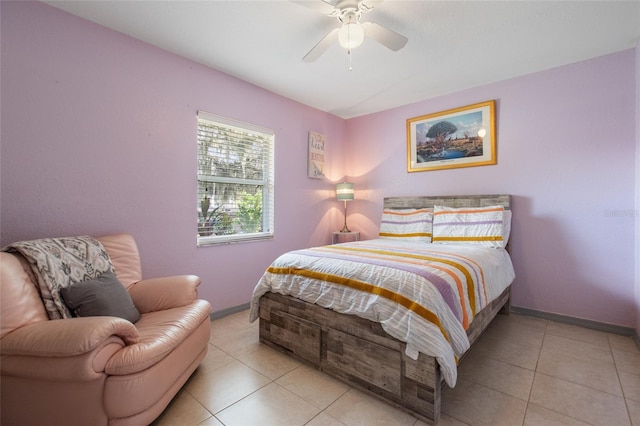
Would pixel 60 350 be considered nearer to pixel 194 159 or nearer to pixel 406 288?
pixel 406 288

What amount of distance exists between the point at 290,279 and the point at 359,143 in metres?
2.83

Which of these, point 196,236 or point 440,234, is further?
point 440,234

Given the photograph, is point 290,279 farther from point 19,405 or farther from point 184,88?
point 184,88

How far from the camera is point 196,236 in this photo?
8.93 ft

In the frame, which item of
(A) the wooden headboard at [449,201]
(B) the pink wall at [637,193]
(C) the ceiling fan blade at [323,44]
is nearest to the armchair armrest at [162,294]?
(C) the ceiling fan blade at [323,44]

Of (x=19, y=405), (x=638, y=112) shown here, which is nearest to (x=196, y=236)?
(x=19, y=405)

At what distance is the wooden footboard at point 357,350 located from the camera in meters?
1.46

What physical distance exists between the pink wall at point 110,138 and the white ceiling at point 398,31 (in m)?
0.19

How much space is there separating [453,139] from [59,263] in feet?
12.4

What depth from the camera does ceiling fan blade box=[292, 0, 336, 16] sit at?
5.98 ft

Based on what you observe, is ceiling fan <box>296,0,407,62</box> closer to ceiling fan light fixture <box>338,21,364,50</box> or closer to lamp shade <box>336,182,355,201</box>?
ceiling fan light fixture <box>338,21,364,50</box>

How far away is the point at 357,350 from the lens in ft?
5.62

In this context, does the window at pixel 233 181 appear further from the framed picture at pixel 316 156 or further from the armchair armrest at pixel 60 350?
the armchair armrest at pixel 60 350

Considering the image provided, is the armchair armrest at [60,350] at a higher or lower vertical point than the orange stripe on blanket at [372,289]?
lower
